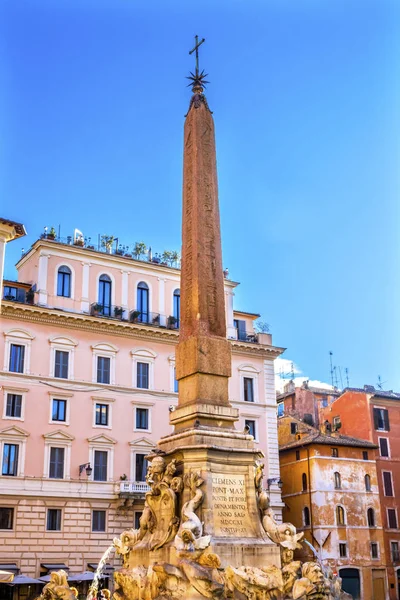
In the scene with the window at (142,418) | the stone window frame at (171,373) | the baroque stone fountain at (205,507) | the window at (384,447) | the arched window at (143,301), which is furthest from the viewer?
the window at (384,447)

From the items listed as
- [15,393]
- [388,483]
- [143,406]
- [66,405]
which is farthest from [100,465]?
[388,483]

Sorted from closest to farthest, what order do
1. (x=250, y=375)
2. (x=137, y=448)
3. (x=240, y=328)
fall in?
(x=137, y=448) < (x=250, y=375) < (x=240, y=328)

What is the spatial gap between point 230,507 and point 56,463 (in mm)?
18279

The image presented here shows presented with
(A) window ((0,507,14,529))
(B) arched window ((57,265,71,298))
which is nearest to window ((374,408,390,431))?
(B) arched window ((57,265,71,298))

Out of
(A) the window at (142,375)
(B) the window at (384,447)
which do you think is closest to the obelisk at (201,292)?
(A) the window at (142,375)

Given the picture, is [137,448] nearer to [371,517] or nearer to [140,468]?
[140,468]

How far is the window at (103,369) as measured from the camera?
95.7ft

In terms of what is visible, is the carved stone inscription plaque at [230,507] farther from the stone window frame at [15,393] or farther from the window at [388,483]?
the window at [388,483]

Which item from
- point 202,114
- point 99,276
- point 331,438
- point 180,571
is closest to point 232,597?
point 180,571

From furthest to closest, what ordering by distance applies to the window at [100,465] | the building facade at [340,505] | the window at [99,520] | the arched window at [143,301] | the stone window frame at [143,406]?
the building facade at [340,505], the arched window at [143,301], the stone window frame at [143,406], the window at [100,465], the window at [99,520]

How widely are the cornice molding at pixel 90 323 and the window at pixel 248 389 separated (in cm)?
119

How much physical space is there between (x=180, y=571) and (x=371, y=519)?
28.8 meters

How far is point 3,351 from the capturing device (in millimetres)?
27141

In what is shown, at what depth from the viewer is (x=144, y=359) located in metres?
30.4
